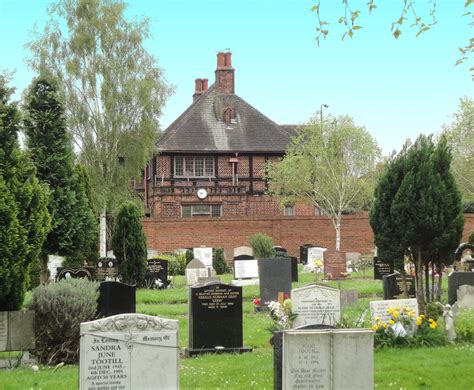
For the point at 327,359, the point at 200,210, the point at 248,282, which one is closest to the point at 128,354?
the point at 327,359

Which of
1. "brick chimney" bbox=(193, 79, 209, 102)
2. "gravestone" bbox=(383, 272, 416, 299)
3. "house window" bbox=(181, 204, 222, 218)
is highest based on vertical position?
"brick chimney" bbox=(193, 79, 209, 102)

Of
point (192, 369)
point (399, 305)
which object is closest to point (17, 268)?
point (192, 369)

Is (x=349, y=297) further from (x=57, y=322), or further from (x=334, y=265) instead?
(x=57, y=322)

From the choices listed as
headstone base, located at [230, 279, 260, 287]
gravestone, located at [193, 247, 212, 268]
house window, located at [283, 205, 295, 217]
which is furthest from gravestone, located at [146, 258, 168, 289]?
house window, located at [283, 205, 295, 217]

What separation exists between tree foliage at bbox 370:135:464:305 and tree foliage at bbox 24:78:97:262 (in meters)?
8.71

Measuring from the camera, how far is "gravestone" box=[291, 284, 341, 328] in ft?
46.1

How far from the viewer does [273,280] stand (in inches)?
766

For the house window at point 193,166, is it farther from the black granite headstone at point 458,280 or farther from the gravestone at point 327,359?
the gravestone at point 327,359

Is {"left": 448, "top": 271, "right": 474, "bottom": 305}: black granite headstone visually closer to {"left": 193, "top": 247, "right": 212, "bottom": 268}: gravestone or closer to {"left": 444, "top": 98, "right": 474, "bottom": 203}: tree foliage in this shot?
{"left": 193, "top": 247, "right": 212, "bottom": 268}: gravestone

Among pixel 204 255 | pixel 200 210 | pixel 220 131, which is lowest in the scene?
pixel 204 255

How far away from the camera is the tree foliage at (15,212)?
12.3m

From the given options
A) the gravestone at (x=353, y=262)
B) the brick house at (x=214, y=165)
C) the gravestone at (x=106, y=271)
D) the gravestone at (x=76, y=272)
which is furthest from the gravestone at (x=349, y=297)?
the brick house at (x=214, y=165)

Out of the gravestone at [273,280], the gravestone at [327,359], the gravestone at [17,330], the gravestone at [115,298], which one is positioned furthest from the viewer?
the gravestone at [273,280]

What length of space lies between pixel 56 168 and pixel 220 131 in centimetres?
2955
